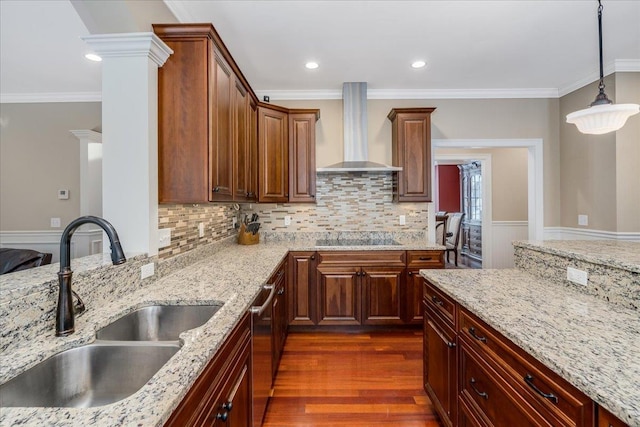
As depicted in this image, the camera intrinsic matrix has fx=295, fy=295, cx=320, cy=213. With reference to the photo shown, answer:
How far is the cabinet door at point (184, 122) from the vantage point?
171 centimetres

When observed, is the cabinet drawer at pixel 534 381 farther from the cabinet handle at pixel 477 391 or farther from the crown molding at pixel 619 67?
the crown molding at pixel 619 67

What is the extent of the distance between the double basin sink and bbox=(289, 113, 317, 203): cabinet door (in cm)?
230


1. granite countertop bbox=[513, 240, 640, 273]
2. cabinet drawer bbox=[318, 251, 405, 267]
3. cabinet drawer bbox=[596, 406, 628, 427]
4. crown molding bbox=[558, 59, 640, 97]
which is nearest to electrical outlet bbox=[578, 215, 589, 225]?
crown molding bbox=[558, 59, 640, 97]

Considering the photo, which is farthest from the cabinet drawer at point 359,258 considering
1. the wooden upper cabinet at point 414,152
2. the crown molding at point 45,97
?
the crown molding at point 45,97

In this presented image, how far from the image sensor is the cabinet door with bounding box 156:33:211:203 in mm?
1708

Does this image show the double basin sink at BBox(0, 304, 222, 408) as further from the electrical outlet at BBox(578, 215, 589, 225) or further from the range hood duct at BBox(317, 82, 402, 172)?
the electrical outlet at BBox(578, 215, 589, 225)

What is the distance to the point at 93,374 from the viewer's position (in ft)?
3.13

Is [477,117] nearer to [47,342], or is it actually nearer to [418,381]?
[418,381]

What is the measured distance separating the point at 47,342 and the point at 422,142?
3244 mm

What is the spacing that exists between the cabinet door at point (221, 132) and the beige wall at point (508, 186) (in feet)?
15.7

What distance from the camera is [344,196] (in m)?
3.54

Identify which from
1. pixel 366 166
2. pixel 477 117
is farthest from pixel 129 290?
pixel 477 117

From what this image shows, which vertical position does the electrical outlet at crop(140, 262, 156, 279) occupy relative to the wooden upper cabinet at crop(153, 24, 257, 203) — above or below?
below

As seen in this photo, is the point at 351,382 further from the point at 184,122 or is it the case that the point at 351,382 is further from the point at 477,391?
the point at 184,122
